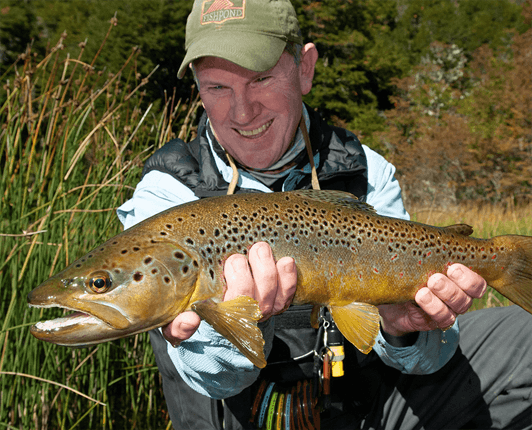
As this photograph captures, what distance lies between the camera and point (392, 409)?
2.82 metres

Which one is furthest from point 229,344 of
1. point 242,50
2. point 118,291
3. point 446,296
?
point 242,50

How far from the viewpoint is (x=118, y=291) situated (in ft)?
5.52

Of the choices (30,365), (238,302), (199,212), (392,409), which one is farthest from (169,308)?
(392,409)

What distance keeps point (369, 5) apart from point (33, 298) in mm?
32830

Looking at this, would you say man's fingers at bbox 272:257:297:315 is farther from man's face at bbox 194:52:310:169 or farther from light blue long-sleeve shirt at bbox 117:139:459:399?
man's face at bbox 194:52:310:169

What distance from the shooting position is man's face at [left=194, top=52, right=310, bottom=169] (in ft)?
8.35

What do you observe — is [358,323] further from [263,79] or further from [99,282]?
[263,79]

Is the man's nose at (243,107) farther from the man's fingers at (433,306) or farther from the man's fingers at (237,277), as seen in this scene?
the man's fingers at (433,306)

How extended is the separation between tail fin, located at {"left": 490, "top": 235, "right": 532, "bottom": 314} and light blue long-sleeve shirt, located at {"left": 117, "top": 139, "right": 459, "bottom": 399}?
538 mm

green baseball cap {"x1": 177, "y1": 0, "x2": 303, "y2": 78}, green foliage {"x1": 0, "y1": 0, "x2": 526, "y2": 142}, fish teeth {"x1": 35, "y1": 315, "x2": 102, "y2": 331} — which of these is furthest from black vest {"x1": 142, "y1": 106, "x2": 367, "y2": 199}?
Result: green foliage {"x1": 0, "y1": 0, "x2": 526, "y2": 142}

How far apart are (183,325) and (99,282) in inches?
14.4

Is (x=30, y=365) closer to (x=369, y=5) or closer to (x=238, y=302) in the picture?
(x=238, y=302)

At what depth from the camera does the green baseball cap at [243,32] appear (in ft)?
7.98

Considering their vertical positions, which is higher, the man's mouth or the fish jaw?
the man's mouth
